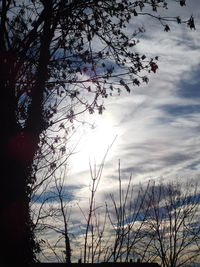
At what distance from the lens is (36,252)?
783 centimetres

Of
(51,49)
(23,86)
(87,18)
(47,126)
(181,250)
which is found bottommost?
(181,250)

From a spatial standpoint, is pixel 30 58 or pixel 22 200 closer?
pixel 22 200

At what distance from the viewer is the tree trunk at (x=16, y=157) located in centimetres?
636

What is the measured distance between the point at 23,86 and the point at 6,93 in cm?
126

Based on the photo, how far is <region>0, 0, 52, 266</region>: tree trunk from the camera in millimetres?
6355

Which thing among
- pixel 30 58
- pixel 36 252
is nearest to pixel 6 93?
pixel 30 58

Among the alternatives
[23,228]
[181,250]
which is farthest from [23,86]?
[181,250]

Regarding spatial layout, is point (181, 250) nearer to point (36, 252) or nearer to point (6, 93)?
point (36, 252)

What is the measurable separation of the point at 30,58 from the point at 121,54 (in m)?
2.29

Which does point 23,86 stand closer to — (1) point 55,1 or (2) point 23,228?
(1) point 55,1

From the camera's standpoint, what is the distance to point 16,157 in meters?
6.89

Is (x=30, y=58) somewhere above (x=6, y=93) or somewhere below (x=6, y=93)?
above

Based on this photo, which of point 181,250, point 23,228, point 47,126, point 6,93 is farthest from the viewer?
point 181,250

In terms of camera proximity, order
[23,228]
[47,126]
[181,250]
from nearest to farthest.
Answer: [23,228], [47,126], [181,250]
